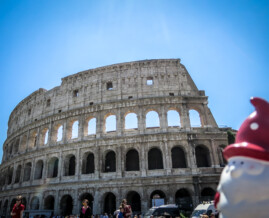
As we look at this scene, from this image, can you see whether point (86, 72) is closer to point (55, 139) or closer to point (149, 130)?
point (55, 139)

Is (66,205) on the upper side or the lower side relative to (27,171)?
lower

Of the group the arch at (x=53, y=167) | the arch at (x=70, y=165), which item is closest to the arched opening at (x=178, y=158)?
the arch at (x=70, y=165)

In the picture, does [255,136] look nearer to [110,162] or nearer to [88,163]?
[110,162]

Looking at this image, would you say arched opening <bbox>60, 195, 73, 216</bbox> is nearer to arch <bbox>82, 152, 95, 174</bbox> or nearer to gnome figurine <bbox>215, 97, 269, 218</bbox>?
arch <bbox>82, 152, 95, 174</bbox>

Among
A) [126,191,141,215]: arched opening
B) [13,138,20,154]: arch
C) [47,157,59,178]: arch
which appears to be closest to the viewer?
[126,191,141,215]: arched opening

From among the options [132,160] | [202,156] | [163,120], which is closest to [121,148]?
[132,160]

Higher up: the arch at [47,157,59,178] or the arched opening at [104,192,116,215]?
the arch at [47,157,59,178]

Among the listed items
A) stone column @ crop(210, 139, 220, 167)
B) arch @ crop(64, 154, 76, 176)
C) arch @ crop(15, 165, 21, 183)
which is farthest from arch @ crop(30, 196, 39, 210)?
stone column @ crop(210, 139, 220, 167)
